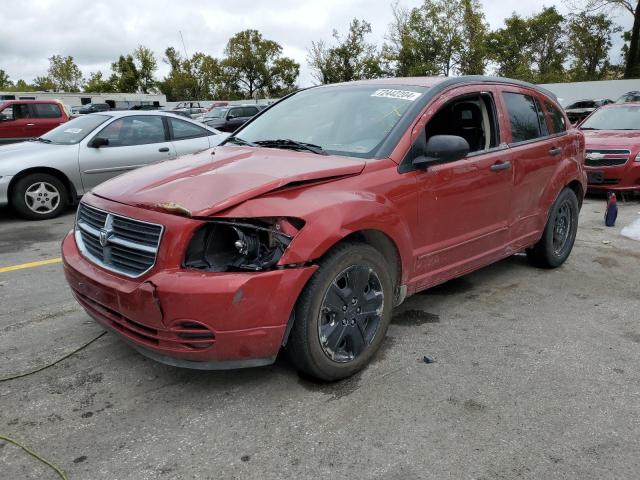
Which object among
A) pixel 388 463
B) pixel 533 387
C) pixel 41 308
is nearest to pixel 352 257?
pixel 388 463

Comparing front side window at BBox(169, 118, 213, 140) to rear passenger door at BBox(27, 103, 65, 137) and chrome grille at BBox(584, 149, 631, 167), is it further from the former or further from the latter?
rear passenger door at BBox(27, 103, 65, 137)

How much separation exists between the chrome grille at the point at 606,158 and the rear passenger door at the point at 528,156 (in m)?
4.35

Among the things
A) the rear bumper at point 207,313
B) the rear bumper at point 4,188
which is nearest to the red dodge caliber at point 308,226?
the rear bumper at point 207,313

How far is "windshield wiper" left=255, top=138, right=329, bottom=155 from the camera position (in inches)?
135

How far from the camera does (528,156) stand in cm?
436

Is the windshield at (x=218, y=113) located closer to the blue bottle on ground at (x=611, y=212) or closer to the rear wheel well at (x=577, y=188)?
A: the blue bottle on ground at (x=611, y=212)

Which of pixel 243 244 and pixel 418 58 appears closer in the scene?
pixel 243 244

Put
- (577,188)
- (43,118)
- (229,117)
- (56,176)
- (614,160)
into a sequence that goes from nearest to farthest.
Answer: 1. (577,188)
2. (56,176)
3. (614,160)
4. (43,118)
5. (229,117)

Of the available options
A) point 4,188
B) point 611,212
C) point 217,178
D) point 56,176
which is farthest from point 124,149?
point 611,212

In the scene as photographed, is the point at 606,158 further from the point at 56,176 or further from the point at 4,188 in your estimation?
the point at 4,188

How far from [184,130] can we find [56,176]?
2041 mm

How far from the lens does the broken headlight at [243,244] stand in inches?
102

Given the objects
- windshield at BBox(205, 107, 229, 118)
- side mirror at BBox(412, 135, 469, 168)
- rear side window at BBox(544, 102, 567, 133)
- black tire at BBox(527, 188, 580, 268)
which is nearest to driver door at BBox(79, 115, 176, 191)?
rear side window at BBox(544, 102, 567, 133)

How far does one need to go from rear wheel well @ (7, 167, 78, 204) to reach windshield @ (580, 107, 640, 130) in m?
8.84
